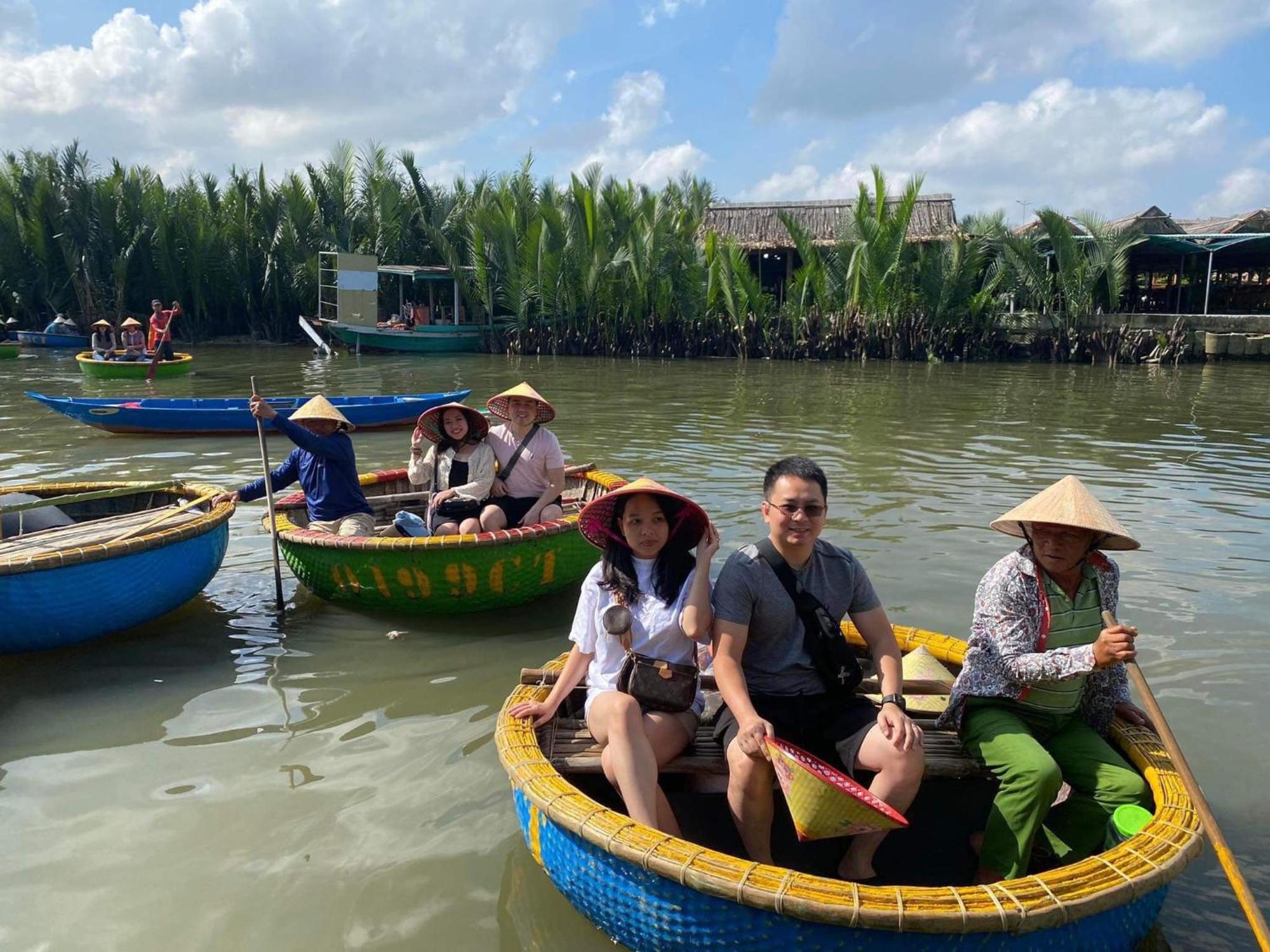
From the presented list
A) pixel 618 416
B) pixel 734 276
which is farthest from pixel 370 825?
pixel 734 276

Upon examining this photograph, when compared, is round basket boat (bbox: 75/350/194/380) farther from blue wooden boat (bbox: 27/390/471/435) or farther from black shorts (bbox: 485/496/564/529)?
black shorts (bbox: 485/496/564/529)

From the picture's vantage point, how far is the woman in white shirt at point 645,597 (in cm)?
309

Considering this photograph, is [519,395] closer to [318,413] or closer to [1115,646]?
[318,413]

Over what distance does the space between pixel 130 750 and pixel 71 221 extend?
1105 inches

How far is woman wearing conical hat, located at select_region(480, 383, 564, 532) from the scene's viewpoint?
552cm

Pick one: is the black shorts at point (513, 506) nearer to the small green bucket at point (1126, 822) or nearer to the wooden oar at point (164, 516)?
the wooden oar at point (164, 516)

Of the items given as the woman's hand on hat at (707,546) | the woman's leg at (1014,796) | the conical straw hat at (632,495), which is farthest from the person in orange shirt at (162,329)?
the woman's leg at (1014,796)

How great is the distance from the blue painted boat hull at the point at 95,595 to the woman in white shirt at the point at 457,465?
126 cm

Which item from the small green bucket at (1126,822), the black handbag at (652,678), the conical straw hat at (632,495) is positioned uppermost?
the conical straw hat at (632,495)

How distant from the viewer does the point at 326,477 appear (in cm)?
567

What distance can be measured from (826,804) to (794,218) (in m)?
25.8

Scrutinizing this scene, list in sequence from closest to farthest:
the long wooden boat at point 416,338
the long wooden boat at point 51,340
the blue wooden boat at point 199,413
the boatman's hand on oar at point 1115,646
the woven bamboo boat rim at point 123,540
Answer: the boatman's hand on oar at point 1115,646, the woven bamboo boat rim at point 123,540, the blue wooden boat at point 199,413, the long wooden boat at point 416,338, the long wooden boat at point 51,340

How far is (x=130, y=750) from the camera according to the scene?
12.9 ft

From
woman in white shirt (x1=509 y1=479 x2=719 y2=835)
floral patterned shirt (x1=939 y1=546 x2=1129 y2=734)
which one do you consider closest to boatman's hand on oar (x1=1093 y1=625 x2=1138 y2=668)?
floral patterned shirt (x1=939 y1=546 x2=1129 y2=734)
